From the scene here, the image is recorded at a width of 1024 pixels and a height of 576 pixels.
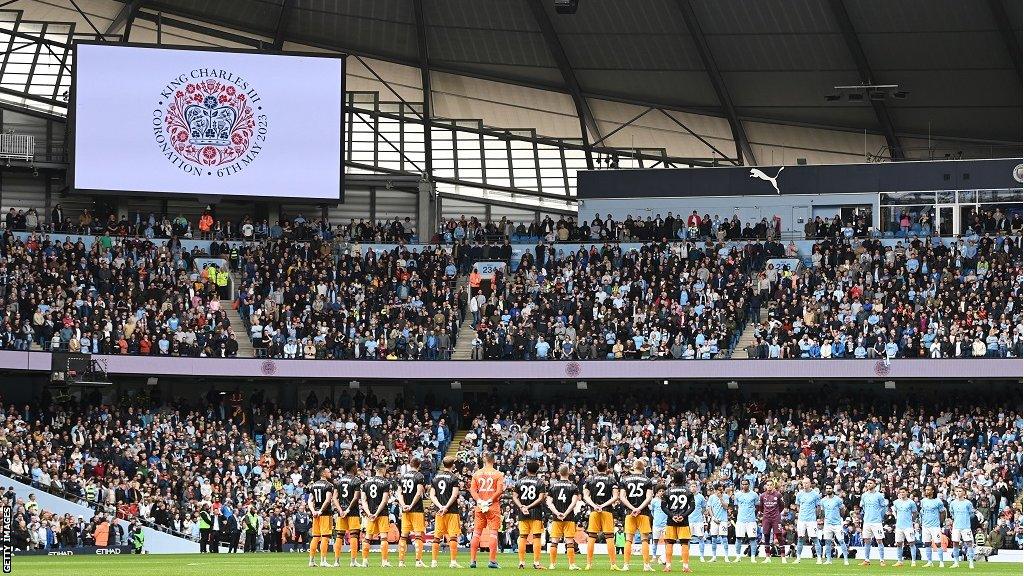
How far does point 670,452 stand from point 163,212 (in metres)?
24.8

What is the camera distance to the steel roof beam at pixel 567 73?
55531 millimetres

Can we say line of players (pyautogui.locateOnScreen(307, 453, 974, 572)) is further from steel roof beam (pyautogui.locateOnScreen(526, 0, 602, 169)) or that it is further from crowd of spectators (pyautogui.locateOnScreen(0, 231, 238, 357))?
steel roof beam (pyautogui.locateOnScreen(526, 0, 602, 169))

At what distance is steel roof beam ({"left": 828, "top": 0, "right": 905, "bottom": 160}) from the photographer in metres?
52.3

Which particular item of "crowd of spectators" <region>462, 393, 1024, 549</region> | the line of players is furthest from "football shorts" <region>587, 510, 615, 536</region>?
"crowd of spectators" <region>462, 393, 1024, 549</region>

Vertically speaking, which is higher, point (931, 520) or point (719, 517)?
point (931, 520)

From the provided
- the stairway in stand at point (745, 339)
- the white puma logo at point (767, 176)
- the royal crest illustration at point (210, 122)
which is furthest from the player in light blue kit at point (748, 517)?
the royal crest illustration at point (210, 122)

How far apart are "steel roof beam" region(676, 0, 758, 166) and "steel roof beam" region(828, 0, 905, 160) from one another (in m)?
4.89

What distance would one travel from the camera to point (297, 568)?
28875mm

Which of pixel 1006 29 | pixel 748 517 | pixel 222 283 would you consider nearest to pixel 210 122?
pixel 222 283

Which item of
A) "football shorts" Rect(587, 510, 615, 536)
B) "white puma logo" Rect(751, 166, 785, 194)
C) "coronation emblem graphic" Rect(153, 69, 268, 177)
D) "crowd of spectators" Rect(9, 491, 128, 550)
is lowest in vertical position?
"crowd of spectators" Rect(9, 491, 128, 550)

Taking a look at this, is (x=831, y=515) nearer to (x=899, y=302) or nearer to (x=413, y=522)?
(x=413, y=522)

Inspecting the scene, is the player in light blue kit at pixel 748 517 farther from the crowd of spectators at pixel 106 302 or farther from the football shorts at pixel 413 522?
the crowd of spectators at pixel 106 302

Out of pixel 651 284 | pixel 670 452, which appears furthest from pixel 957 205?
pixel 670 452

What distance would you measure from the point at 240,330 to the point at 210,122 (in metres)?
8.34
